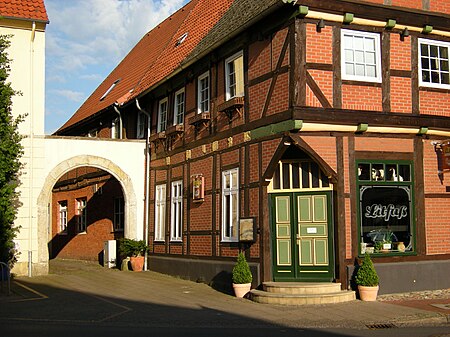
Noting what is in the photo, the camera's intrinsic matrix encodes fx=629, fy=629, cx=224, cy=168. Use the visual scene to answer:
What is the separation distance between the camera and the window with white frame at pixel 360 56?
14.1 meters

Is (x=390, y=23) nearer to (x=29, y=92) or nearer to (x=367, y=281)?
(x=367, y=281)

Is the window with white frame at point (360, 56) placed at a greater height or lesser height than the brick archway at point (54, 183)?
greater

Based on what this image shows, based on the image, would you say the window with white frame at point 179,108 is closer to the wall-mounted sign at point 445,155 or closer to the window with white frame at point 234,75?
the window with white frame at point 234,75

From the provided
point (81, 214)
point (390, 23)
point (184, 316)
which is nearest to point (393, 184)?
point (390, 23)

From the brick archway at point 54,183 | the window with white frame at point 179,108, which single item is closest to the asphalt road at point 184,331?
the brick archway at point 54,183

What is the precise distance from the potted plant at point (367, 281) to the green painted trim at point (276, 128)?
3131 mm

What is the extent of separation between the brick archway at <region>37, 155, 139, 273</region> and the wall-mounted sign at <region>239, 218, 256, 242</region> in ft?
24.1

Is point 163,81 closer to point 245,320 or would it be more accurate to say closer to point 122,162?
point 122,162

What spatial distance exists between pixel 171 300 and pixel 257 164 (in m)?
3.72

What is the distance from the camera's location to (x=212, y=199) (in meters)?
17.1

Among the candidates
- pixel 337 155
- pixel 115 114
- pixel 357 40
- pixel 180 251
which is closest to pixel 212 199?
pixel 180 251

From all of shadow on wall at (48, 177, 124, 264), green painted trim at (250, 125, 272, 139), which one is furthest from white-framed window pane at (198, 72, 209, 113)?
shadow on wall at (48, 177, 124, 264)

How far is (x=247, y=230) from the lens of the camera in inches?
584

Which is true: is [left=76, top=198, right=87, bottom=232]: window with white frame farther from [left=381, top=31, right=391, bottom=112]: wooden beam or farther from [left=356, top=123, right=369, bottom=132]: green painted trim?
[left=381, top=31, right=391, bottom=112]: wooden beam
